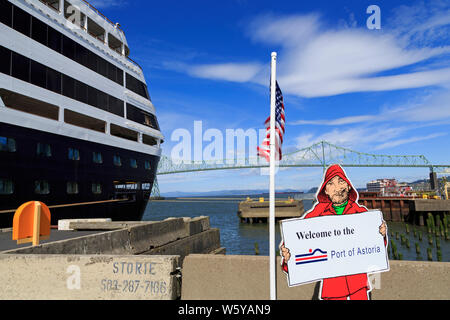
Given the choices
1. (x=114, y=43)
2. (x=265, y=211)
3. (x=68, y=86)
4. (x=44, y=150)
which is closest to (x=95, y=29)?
(x=114, y=43)

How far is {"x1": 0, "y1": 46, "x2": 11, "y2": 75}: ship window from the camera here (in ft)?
50.5

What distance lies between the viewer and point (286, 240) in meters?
4.54

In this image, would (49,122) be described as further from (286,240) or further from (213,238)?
(286,240)

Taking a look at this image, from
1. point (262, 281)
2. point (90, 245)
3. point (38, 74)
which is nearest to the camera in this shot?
point (262, 281)

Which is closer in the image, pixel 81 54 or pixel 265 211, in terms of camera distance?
pixel 81 54

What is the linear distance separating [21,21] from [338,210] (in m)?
19.7

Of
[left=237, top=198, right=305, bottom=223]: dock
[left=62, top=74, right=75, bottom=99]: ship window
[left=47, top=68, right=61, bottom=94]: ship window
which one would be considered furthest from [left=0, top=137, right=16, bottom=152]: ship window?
[left=237, top=198, right=305, bottom=223]: dock

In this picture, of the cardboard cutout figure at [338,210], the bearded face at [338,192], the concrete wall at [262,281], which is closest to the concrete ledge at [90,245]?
the concrete wall at [262,281]

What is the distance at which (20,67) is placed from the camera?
16406 millimetres

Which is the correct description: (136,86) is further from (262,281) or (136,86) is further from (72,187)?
(262,281)

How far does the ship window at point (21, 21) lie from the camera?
1656 cm

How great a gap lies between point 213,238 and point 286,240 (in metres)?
13.4

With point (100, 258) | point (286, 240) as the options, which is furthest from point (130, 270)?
point (286, 240)

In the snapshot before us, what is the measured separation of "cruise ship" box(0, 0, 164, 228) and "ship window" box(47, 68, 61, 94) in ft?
0.22
